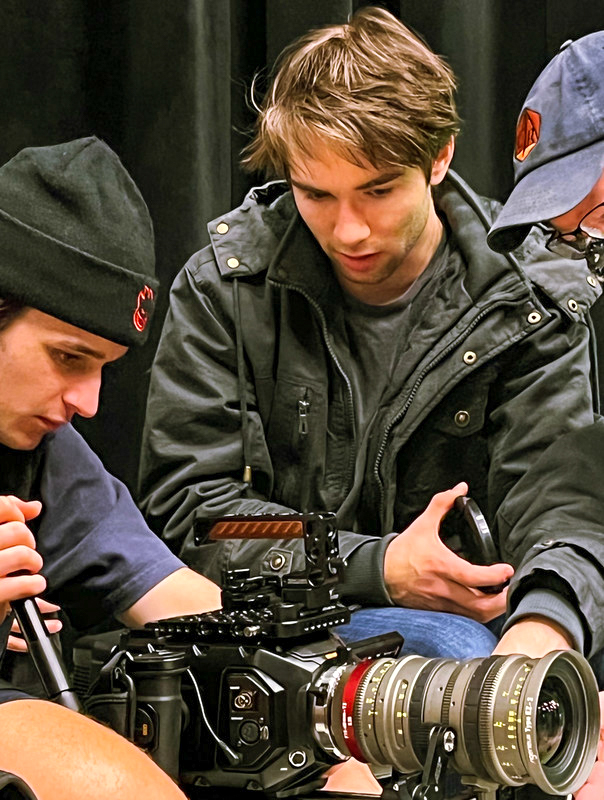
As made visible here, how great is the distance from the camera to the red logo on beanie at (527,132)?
1.15 meters

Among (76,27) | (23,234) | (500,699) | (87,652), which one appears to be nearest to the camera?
(500,699)

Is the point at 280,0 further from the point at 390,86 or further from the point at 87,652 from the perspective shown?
the point at 87,652

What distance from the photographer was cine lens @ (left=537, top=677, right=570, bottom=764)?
882 millimetres

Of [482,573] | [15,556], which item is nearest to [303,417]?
[482,573]

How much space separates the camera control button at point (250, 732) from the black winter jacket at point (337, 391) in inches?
12.8

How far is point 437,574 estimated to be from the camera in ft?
3.91

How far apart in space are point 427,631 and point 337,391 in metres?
0.29

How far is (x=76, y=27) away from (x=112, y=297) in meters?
0.56

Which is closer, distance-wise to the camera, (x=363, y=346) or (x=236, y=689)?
(x=236, y=689)

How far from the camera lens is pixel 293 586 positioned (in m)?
0.96

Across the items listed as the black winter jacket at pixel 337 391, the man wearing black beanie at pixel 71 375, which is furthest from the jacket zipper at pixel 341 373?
the man wearing black beanie at pixel 71 375

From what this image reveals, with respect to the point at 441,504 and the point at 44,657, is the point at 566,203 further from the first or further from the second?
the point at 44,657

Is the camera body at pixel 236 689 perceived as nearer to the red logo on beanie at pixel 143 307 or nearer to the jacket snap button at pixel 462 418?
the red logo on beanie at pixel 143 307

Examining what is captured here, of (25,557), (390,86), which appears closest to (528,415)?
(390,86)
